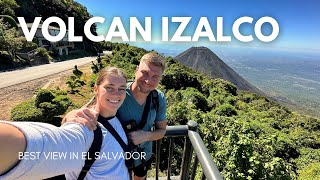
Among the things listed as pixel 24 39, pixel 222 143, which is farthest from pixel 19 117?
pixel 24 39

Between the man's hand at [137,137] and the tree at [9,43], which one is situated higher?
the tree at [9,43]

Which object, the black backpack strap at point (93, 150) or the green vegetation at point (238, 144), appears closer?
the black backpack strap at point (93, 150)

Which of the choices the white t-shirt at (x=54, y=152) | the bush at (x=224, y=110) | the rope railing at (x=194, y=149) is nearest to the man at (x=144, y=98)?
the rope railing at (x=194, y=149)

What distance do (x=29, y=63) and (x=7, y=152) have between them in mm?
33718

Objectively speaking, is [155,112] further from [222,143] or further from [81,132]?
[222,143]

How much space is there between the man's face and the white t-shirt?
0.74 metres

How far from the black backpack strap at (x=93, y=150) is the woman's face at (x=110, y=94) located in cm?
26

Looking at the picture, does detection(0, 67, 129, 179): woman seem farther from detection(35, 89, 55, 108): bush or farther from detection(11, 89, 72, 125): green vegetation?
detection(35, 89, 55, 108): bush

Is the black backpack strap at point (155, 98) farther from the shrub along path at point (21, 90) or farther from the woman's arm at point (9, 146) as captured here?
the shrub along path at point (21, 90)

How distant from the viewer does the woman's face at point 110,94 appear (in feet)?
5.26

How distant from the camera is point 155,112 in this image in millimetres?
2217

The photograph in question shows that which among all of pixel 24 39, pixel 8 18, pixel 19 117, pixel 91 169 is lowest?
pixel 19 117

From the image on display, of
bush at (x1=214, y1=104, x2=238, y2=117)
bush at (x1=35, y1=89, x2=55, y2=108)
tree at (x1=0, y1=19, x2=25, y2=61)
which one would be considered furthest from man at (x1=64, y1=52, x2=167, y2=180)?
tree at (x1=0, y1=19, x2=25, y2=61)

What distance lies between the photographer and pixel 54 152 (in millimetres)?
862
